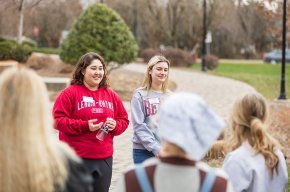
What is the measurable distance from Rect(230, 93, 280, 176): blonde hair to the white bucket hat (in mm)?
935

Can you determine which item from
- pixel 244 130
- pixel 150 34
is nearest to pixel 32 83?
pixel 244 130

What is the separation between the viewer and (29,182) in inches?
110

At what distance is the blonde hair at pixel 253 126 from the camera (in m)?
3.70

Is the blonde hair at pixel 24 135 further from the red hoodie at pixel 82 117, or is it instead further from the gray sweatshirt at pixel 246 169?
the red hoodie at pixel 82 117

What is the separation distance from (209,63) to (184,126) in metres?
37.8

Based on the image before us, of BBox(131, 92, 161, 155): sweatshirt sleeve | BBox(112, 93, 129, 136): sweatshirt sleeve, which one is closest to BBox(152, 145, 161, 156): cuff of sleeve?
BBox(131, 92, 161, 155): sweatshirt sleeve

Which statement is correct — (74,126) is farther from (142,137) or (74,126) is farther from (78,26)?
(78,26)

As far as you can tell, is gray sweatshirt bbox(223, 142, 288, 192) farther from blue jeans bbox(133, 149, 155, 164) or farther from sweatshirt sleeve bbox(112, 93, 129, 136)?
blue jeans bbox(133, 149, 155, 164)

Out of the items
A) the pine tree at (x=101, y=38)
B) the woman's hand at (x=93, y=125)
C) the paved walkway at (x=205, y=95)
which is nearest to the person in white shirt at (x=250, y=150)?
the woman's hand at (x=93, y=125)

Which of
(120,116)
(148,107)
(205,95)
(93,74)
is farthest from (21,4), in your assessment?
(93,74)

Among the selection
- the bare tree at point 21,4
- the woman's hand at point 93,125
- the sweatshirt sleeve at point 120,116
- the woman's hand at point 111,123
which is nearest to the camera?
the woman's hand at point 93,125

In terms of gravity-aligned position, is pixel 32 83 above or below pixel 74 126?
above

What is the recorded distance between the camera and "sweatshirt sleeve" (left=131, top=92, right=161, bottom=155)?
5.77 meters

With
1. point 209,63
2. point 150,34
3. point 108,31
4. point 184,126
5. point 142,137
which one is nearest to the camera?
point 184,126
